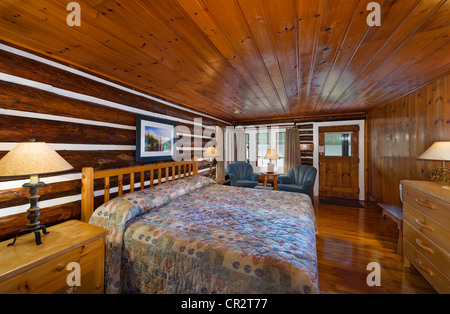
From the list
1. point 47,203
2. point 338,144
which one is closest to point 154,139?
point 47,203

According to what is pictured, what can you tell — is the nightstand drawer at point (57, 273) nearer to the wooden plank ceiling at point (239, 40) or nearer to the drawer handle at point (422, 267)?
the wooden plank ceiling at point (239, 40)

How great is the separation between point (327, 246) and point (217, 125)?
3726mm

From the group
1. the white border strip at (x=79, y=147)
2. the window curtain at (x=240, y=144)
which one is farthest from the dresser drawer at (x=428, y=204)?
the window curtain at (x=240, y=144)

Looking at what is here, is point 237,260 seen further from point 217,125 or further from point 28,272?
point 217,125

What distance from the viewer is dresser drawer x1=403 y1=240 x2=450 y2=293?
1.57 m

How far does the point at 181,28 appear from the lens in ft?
4.42

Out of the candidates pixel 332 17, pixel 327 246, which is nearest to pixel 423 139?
pixel 327 246

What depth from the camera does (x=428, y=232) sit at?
5.90ft

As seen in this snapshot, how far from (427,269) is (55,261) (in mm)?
3217

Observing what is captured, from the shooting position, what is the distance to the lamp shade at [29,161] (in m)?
1.14

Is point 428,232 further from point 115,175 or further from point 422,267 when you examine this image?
point 115,175

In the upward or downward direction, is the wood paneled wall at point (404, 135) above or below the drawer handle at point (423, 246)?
above

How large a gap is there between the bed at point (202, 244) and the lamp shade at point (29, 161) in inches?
22.9

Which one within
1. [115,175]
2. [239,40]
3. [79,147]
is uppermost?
[239,40]
